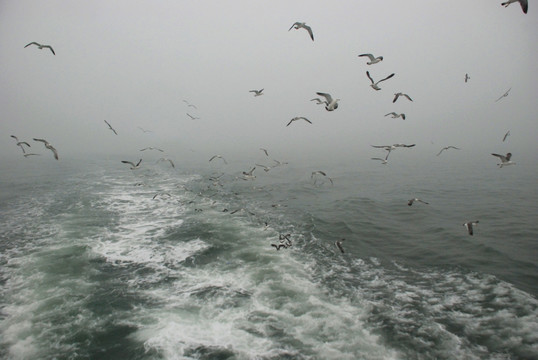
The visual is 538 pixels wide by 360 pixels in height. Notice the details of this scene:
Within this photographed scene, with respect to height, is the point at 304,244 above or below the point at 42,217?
above

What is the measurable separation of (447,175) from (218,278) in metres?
42.5

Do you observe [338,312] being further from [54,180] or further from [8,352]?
[54,180]

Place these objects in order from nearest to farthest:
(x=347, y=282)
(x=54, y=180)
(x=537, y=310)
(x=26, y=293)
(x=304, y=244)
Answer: (x=537, y=310) < (x=26, y=293) < (x=347, y=282) < (x=304, y=244) < (x=54, y=180)

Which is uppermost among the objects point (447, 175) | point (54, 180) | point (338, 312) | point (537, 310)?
point (447, 175)

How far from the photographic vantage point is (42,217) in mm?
22375

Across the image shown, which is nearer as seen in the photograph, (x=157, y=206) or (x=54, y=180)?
(x=157, y=206)

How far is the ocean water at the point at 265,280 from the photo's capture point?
9305mm

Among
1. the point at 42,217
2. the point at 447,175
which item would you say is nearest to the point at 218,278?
the point at 42,217

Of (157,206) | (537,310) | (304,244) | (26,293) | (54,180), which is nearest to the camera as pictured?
(537,310)

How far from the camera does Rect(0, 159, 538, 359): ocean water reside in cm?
930

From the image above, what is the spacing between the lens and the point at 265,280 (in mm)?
13227

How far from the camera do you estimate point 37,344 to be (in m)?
9.19

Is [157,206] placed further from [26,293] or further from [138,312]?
[138,312]

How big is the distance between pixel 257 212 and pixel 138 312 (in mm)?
13980
